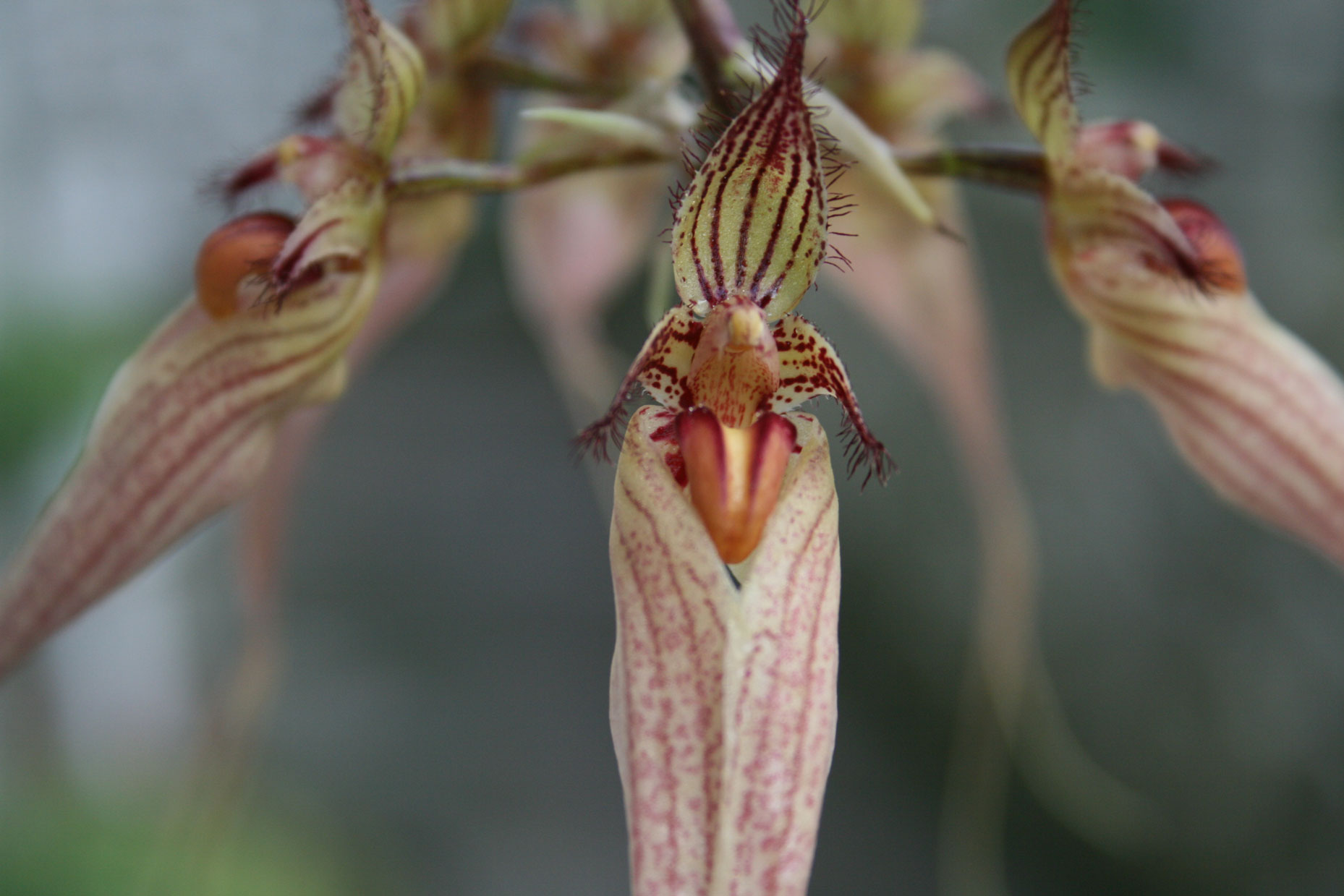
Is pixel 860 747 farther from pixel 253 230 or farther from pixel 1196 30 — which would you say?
pixel 253 230

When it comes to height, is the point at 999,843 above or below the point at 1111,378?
below

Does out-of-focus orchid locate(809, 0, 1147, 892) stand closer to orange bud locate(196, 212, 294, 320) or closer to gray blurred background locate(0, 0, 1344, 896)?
orange bud locate(196, 212, 294, 320)

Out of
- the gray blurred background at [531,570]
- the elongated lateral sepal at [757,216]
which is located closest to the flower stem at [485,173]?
the elongated lateral sepal at [757,216]

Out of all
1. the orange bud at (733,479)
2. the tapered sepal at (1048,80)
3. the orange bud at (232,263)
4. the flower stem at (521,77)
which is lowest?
the orange bud at (733,479)

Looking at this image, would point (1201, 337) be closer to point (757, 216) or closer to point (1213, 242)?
point (1213, 242)

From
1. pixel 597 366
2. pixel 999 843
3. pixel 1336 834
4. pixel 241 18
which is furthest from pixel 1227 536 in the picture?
pixel 241 18

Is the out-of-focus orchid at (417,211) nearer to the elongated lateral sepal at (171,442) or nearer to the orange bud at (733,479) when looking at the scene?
the elongated lateral sepal at (171,442)

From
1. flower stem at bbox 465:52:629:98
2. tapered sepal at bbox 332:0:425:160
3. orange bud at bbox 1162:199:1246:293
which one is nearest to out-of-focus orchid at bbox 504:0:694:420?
flower stem at bbox 465:52:629:98
